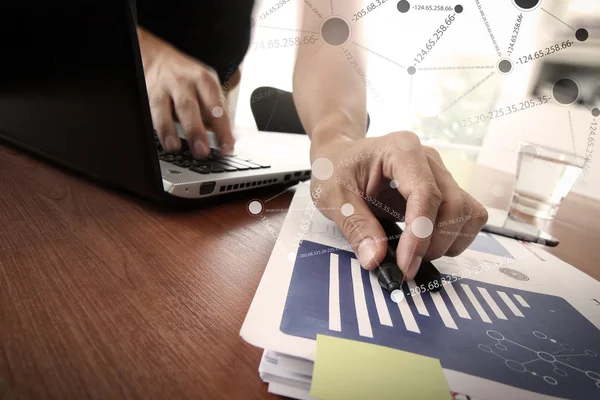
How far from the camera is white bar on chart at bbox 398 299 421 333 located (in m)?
0.23

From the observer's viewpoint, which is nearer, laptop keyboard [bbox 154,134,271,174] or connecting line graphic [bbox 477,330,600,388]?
connecting line graphic [bbox 477,330,600,388]

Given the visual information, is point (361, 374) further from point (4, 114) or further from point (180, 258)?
point (4, 114)

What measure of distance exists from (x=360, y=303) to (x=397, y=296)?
0.03 meters

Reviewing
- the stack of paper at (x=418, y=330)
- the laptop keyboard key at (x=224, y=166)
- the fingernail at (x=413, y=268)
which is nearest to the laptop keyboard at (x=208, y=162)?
the laptop keyboard key at (x=224, y=166)

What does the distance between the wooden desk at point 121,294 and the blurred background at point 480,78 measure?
0.07 metres

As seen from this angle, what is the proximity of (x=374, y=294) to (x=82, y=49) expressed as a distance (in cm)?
33

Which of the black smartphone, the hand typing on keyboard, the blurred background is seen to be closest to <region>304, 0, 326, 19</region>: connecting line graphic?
the blurred background

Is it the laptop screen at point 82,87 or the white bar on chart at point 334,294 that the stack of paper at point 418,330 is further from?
the laptop screen at point 82,87

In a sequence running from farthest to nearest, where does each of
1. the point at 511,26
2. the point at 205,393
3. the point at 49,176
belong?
the point at 49,176
the point at 511,26
the point at 205,393

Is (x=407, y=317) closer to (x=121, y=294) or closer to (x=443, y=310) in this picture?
(x=443, y=310)

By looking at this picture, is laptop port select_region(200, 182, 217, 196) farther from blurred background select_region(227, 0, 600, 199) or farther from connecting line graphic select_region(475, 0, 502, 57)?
connecting line graphic select_region(475, 0, 502, 57)

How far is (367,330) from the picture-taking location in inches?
8.4

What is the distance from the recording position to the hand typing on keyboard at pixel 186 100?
1.19ft

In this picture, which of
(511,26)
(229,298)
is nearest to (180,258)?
(229,298)
